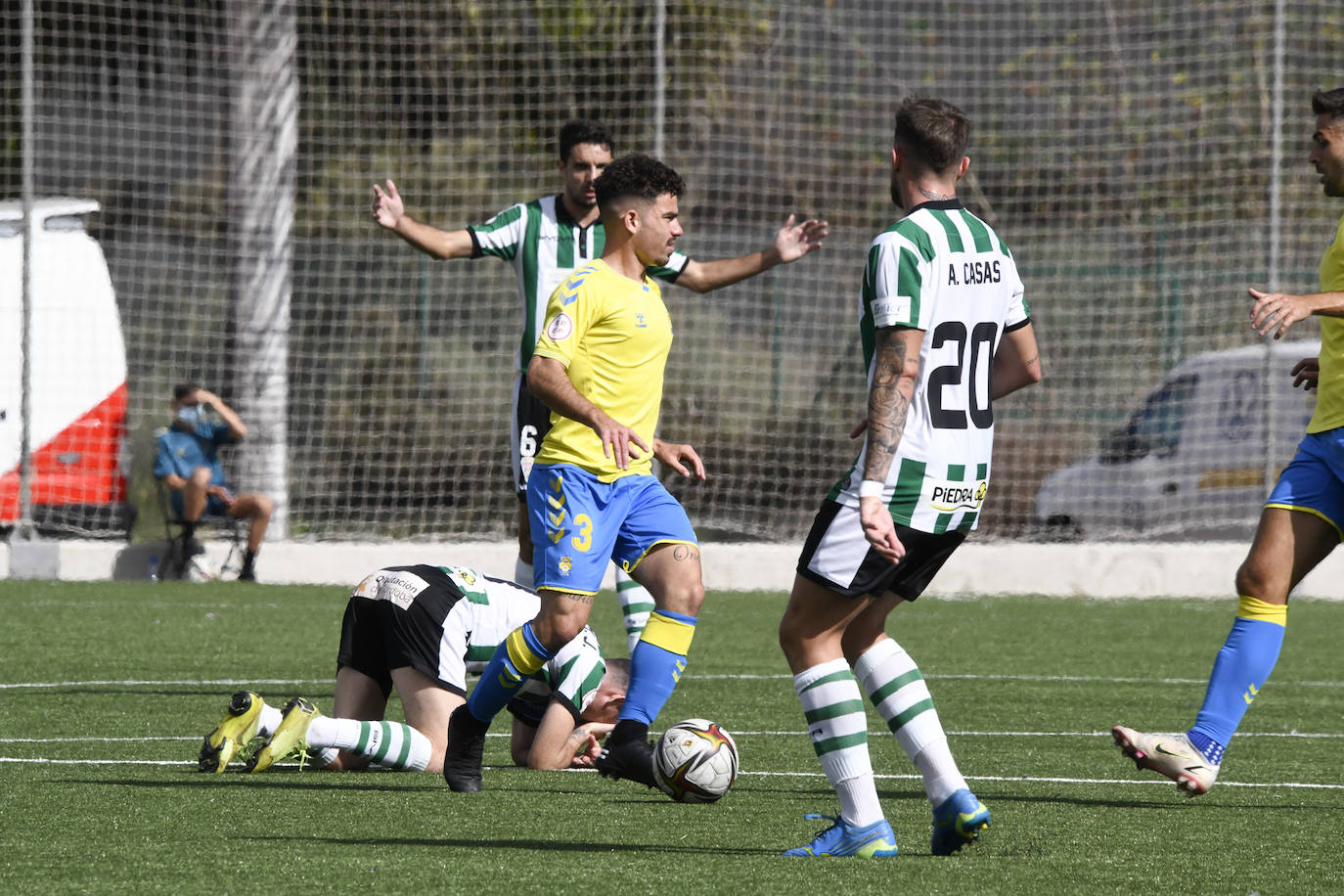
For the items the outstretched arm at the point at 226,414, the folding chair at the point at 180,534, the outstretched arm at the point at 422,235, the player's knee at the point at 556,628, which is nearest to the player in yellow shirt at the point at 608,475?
the player's knee at the point at 556,628

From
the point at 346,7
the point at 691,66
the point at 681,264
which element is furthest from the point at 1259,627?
the point at 346,7

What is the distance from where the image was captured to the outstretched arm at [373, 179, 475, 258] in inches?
310

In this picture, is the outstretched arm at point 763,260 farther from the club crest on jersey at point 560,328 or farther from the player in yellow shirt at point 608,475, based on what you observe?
the club crest on jersey at point 560,328

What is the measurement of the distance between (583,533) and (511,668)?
0.45 m

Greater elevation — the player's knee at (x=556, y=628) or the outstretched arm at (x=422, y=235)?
the outstretched arm at (x=422, y=235)

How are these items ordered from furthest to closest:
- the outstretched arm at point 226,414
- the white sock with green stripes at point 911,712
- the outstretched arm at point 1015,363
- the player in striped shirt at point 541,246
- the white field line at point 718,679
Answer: the outstretched arm at point 226,414
the white field line at point 718,679
the player in striped shirt at point 541,246
the outstretched arm at point 1015,363
the white sock with green stripes at point 911,712

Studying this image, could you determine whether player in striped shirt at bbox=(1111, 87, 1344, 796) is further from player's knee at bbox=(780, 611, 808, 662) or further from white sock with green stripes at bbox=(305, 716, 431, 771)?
white sock with green stripes at bbox=(305, 716, 431, 771)

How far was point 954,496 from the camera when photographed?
4707 millimetres

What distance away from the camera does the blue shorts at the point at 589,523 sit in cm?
568

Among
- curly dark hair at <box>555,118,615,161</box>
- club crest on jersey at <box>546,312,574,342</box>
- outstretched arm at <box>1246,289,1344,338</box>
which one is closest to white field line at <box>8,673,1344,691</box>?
curly dark hair at <box>555,118,615,161</box>

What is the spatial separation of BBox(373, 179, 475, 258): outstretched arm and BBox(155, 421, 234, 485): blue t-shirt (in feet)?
23.2

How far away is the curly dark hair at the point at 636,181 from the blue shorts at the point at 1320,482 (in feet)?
6.70

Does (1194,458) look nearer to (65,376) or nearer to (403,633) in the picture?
(65,376)

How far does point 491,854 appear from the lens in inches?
183
